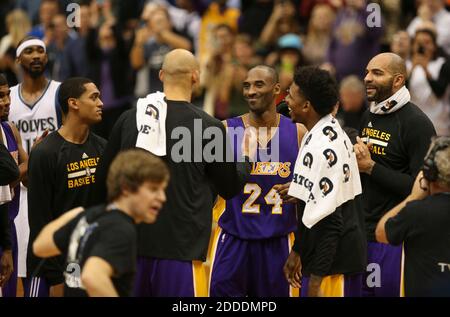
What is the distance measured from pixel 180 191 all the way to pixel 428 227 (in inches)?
70.8

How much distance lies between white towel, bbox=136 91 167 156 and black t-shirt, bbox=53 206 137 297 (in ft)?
4.60

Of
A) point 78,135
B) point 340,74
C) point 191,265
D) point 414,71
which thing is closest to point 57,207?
point 78,135

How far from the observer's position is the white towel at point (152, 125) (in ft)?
22.9

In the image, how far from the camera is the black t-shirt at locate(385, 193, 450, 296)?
6305 mm

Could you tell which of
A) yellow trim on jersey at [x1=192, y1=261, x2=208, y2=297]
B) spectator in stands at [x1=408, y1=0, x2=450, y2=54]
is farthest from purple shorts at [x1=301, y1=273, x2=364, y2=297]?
spectator in stands at [x1=408, y1=0, x2=450, y2=54]

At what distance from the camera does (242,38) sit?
13.9 m

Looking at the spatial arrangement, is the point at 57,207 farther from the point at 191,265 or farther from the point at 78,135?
the point at 191,265

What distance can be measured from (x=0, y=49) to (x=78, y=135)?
23.6 feet

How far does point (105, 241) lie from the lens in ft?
17.6

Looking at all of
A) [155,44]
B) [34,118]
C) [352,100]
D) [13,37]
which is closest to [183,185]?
[34,118]

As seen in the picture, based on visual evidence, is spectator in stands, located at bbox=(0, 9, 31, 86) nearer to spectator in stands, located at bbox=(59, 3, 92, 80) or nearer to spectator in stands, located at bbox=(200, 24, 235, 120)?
spectator in stands, located at bbox=(59, 3, 92, 80)

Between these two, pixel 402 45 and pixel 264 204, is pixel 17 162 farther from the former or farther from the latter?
pixel 402 45

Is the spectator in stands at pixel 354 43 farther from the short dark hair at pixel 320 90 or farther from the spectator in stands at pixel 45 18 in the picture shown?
the short dark hair at pixel 320 90

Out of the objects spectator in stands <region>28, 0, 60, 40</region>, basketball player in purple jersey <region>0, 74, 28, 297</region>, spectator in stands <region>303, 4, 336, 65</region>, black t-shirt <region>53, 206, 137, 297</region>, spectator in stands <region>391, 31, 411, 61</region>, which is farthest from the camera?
spectator in stands <region>28, 0, 60, 40</region>
